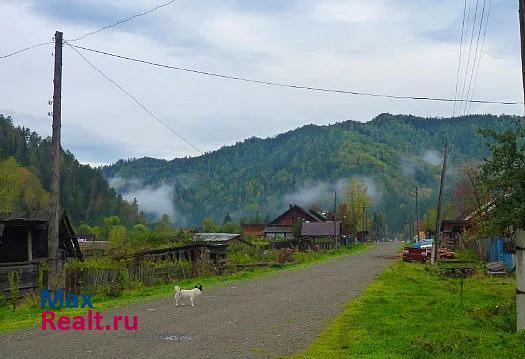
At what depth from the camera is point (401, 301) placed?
68.7ft

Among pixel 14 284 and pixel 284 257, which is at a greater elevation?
pixel 14 284

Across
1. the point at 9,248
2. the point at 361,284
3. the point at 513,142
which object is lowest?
the point at 361,284

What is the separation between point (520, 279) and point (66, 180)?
120837mm

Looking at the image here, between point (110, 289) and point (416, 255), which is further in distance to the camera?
point (416, 255)

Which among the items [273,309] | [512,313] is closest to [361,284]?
[273,309]

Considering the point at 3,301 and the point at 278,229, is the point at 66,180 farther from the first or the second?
the point at 3,301

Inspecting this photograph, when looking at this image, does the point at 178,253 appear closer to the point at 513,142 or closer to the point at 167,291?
the point at 167,291

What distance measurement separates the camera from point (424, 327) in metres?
14.6

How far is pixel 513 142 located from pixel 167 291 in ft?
51.0

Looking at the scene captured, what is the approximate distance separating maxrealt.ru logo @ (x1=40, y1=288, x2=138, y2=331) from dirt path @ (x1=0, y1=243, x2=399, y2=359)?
1.38ft

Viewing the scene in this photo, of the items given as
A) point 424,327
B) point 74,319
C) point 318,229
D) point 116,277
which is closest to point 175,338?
point 74,319

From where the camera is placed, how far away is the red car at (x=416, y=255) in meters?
51.1

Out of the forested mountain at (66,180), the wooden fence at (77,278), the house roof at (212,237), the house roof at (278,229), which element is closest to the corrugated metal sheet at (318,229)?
the house roof at (278,229)

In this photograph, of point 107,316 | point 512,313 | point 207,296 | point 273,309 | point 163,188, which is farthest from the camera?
point 163,188
